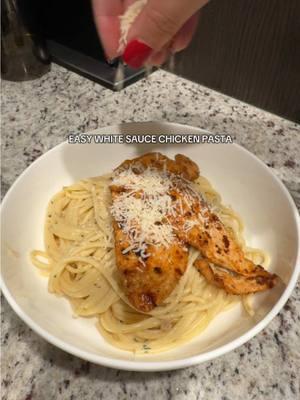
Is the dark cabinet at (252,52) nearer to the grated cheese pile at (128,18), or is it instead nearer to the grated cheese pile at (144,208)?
the grated cheese pile at (128,18)

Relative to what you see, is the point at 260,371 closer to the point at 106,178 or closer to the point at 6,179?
the point at 106,178

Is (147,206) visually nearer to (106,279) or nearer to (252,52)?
(106,279)

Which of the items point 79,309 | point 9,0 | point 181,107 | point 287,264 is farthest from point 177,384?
point 9,0

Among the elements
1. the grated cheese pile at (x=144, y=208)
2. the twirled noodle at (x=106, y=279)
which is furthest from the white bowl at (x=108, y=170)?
the grated cheese pile at (x=144, y=208)

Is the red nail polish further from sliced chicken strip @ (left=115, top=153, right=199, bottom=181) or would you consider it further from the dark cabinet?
the dark cabinet

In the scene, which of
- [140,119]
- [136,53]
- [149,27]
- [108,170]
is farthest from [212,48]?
[149,27]

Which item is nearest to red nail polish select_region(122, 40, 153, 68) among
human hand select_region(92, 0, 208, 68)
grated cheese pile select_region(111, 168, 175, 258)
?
human hand select_region(92, 0, 208, 68)
